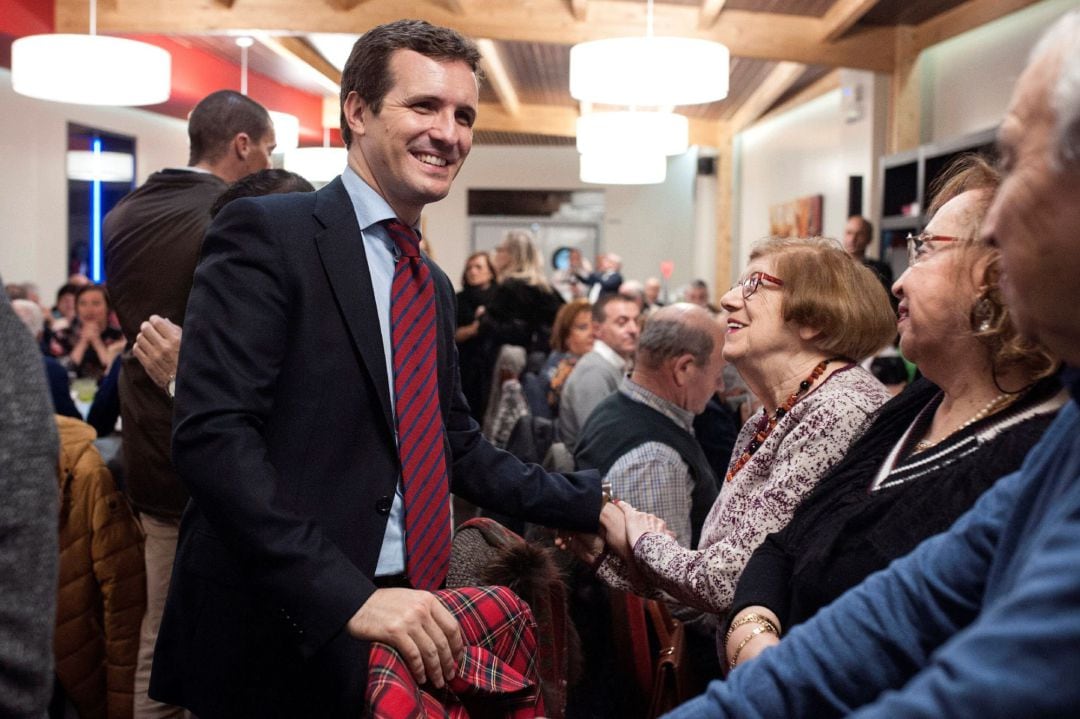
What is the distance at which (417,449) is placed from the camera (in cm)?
165

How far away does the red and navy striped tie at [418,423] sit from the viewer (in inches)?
64.9

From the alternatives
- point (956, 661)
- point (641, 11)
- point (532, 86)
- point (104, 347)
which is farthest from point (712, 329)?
point (532, 86)

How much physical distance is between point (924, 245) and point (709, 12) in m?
7.05

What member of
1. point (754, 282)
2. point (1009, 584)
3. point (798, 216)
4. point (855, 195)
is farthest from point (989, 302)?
point (798, 216)

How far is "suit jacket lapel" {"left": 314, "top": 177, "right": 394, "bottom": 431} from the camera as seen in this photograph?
1603mm

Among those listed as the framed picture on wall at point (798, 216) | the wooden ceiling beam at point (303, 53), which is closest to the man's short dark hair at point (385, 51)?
the wooden ceiling beam at point (303, 53)

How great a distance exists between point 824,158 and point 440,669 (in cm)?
1031

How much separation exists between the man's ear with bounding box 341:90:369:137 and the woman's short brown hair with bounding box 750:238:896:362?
75 centimetres

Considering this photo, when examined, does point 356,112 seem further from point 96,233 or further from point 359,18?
point 96,233

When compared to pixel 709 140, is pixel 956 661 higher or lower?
lower

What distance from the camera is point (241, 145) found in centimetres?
283

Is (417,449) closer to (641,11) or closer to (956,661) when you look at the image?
(956,661)

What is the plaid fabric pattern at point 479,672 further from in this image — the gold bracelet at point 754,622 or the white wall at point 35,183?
the white wall at point 35,183

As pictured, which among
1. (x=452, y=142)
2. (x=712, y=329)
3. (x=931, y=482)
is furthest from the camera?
(x=712, y=329)
